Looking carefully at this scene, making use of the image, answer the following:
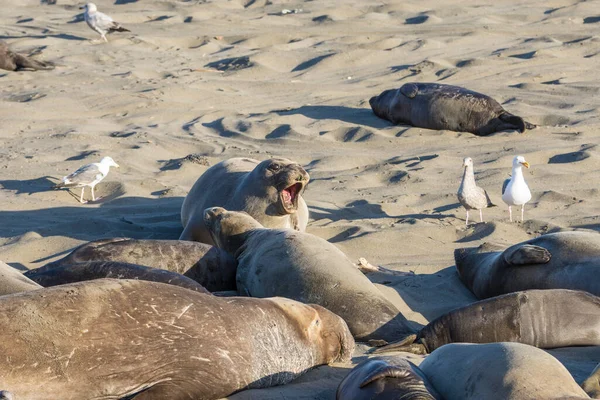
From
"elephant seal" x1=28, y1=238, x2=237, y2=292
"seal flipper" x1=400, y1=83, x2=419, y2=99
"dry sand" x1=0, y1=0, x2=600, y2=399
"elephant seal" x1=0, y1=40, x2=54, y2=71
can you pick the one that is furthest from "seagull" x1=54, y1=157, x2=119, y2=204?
"elephant seal" x1=0, y1=40, x2=54, y2=71

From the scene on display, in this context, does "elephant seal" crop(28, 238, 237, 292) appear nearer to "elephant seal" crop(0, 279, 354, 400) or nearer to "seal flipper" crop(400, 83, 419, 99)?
"elephant seal" crop(0, 279, 354, 400)

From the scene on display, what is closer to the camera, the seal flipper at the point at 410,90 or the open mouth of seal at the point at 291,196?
the open mouth of seal at the point at 291,196

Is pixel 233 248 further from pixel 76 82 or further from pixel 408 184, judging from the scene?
pixel 76 82

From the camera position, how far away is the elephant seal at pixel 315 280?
5.66m

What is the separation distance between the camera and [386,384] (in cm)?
408

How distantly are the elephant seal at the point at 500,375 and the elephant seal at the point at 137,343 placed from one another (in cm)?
72

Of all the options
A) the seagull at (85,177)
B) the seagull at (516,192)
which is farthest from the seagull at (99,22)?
the seagull at (516,192)

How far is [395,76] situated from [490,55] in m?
1.37

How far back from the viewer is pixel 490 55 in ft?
44.9

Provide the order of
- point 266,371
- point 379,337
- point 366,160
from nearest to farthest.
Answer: point 266,371
point 379,337
point 366,160

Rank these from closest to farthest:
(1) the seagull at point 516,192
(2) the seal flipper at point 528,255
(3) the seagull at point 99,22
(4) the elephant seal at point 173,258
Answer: (2) the seal flipper at point 528,255
(4) the elephant seal at point 173,258
(1) the seagull at point 516,192
(3) the seagull at point 99,22

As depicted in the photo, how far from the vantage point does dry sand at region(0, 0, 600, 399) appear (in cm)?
785

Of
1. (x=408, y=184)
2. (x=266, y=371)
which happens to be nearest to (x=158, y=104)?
(x=408, y=184)

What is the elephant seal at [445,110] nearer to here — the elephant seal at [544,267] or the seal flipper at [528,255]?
the elephant seal at [544,267]
